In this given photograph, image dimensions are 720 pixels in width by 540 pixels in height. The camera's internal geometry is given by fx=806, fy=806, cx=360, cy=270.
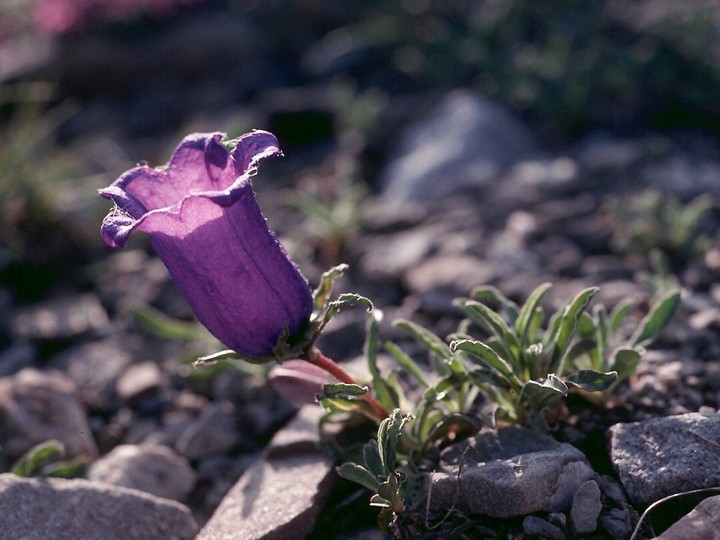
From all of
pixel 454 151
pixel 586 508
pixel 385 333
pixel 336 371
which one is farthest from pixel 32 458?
pixel 454 151

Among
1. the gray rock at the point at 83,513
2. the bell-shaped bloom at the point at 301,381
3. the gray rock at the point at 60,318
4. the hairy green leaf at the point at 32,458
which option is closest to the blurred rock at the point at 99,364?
the gray rock at the point at 60,318

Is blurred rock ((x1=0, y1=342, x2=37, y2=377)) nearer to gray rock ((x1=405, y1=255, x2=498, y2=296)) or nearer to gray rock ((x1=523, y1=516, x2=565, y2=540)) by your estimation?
gray rock ((x1=405, y1=255, x2=498, y2=296))

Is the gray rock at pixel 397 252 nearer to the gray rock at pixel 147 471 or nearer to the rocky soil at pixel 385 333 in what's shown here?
the rocky soil at pixel 385 333

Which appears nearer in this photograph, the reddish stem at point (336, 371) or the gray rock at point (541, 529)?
the gray rock at point (541, 529)

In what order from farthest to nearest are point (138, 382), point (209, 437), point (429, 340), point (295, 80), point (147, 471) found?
1. point (295, 80)
2. point (138, 382)
3. point (209, 437)
4. point (147, 471)
5. point (429, 340)

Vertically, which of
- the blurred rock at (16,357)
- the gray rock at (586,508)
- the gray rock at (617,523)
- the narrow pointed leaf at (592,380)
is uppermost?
the blurred rock at (16,357)

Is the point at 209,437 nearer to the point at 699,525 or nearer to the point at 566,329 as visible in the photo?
the point at 566,329

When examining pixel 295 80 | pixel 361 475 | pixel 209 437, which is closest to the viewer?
pixel 361 475
